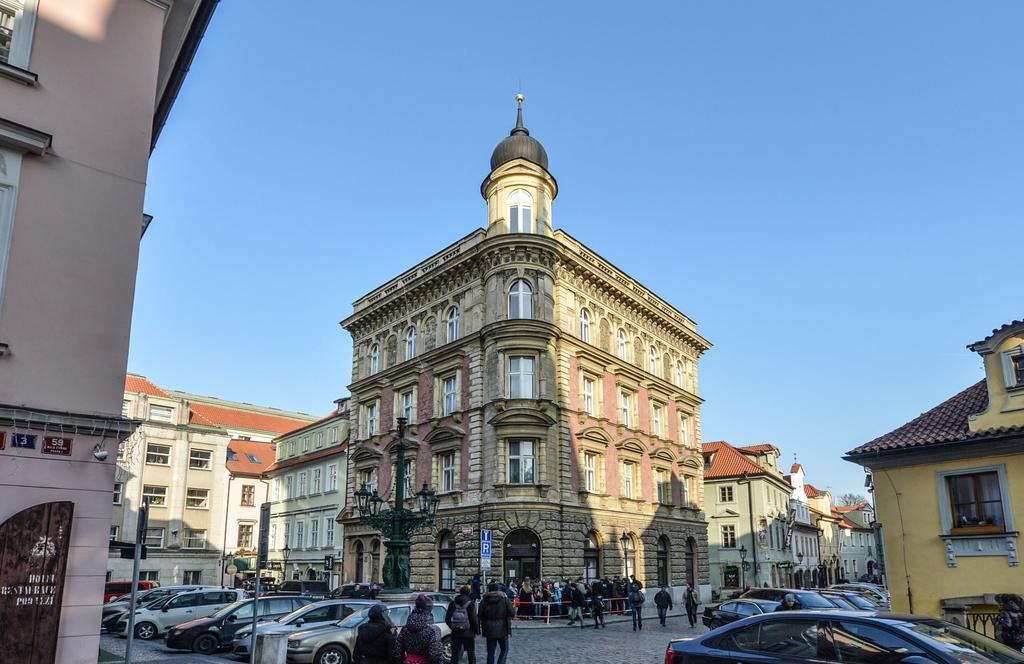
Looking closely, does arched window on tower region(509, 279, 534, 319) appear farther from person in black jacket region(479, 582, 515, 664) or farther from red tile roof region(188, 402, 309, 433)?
red tile roof region(188, 402, 309, 433)

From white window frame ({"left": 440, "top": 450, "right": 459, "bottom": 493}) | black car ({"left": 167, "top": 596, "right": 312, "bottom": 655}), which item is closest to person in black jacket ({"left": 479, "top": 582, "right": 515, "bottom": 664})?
black car ({"left": 167, "top": 596, "right": 312, "bottom": 655})

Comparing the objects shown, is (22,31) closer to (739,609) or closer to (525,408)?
(739,609)

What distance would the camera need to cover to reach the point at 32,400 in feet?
35.2

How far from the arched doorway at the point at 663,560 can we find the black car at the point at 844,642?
107ft

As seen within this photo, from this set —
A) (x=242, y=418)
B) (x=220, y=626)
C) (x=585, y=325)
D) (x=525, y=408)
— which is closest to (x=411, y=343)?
(x=585, y=325)

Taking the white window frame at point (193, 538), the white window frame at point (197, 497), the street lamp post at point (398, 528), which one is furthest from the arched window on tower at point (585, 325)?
the white window frame at point (193, 538)

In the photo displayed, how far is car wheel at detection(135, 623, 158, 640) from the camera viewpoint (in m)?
23.9

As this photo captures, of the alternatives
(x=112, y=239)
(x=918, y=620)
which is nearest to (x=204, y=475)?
(x=112, y=239)

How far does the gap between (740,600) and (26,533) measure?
17546 mm

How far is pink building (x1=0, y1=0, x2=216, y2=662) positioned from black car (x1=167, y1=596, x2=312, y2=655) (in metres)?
10.3

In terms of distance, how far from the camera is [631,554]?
125 feet

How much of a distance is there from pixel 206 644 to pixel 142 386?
1629 inches

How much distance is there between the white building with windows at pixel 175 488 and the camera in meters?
51.2

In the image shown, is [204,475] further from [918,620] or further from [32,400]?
[918,620]
